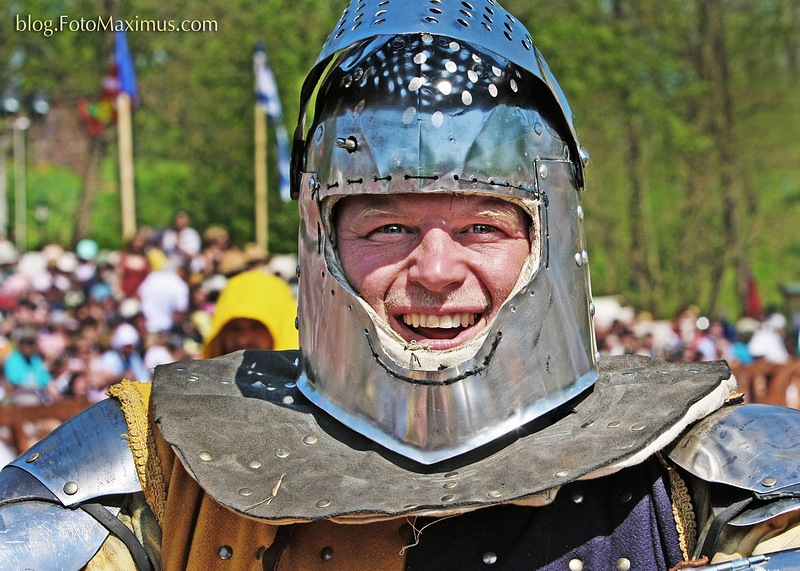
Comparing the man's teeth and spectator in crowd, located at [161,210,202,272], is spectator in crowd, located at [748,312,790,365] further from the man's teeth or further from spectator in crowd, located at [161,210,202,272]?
the man's teeth

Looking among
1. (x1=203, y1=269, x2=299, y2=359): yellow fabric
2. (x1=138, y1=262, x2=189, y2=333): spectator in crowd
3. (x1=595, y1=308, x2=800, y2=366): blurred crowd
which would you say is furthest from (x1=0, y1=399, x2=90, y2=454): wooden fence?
(x1=595, y1=308, x2=800, y2=366): blurred crowd

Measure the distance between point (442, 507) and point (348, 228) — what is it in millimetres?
693

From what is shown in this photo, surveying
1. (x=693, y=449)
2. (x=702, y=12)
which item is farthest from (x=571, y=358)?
(x=702, y=12)

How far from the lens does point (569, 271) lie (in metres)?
2.40

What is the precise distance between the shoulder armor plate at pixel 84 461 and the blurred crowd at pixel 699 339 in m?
10.8

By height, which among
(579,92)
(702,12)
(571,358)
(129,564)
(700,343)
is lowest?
(700,343)

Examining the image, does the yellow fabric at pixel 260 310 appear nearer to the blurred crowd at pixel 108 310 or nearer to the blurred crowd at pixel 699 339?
the blurred crowd at pixel 108 310

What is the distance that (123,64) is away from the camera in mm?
16078

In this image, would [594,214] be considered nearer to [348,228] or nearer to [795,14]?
[795,14]

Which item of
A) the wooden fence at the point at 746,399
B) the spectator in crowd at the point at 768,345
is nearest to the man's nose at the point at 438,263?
the wooden fence at the point at 746,399

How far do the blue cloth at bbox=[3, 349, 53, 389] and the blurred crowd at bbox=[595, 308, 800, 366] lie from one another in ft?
20.6

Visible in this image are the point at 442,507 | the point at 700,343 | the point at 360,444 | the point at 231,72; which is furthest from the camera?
the point at 231,72

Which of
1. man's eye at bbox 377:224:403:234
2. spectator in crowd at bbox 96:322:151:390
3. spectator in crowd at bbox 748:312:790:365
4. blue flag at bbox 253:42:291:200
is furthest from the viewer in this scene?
blue flag at bbox 253:42:291:200

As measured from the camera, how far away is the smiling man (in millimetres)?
2094
